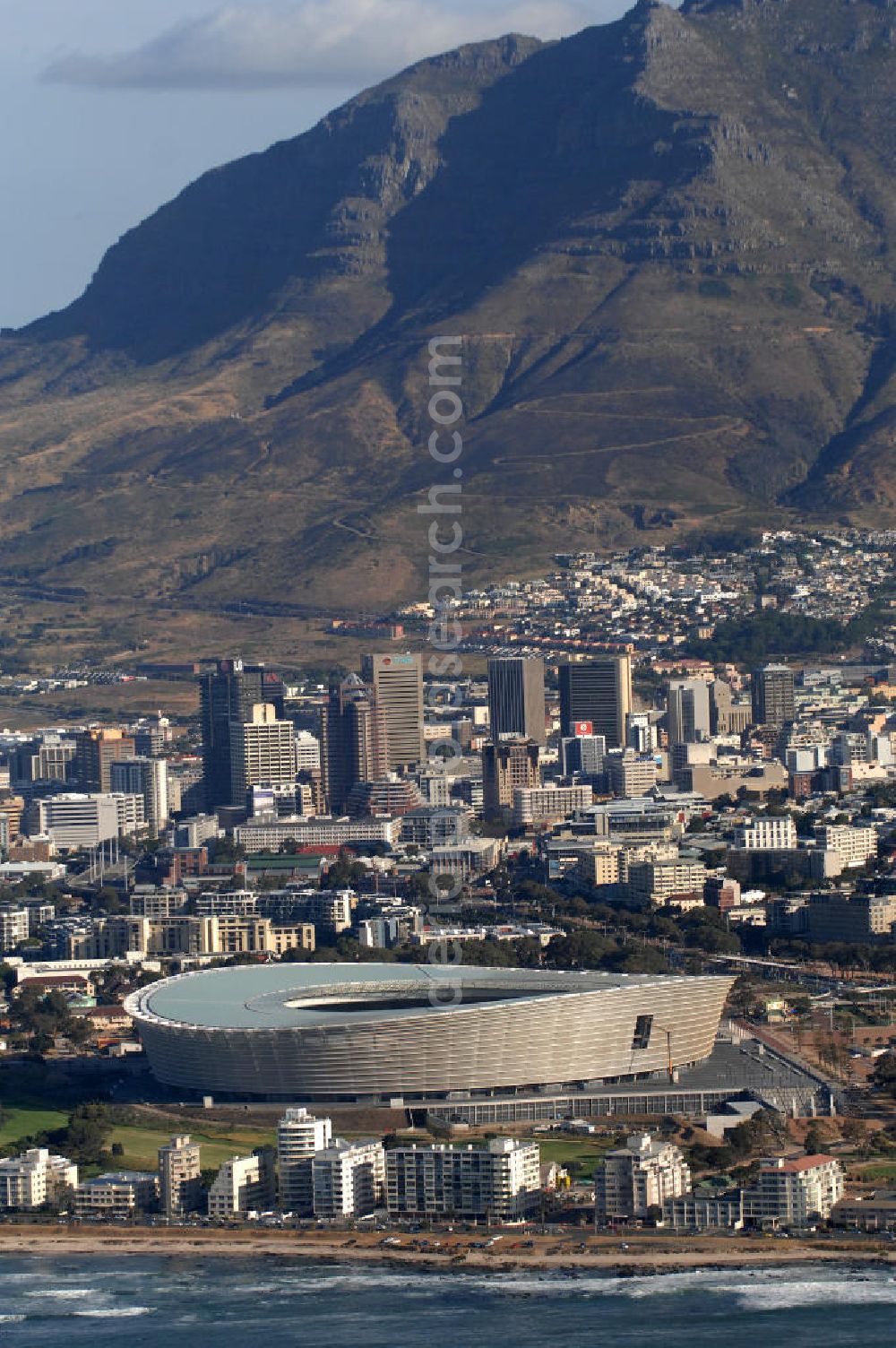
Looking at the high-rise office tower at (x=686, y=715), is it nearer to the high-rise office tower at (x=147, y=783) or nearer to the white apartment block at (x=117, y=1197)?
the high-rise office tower at (x=147, y=783)

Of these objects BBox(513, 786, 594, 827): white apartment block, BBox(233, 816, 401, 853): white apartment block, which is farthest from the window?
BBox(513, 786, 594, 827): white apartment block

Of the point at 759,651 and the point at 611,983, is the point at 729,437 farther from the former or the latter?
the point at 611,983

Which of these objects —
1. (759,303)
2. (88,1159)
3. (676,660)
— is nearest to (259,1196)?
(88,1159)

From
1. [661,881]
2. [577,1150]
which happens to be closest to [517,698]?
[661,881]

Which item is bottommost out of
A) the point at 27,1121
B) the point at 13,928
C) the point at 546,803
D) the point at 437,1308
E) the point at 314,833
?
the point at 437,1308

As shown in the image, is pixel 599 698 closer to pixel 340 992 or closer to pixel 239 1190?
pixel 340 992

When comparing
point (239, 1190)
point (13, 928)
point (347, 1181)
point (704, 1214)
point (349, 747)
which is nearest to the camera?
point (704, 1214)

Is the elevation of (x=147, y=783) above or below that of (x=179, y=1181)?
above
